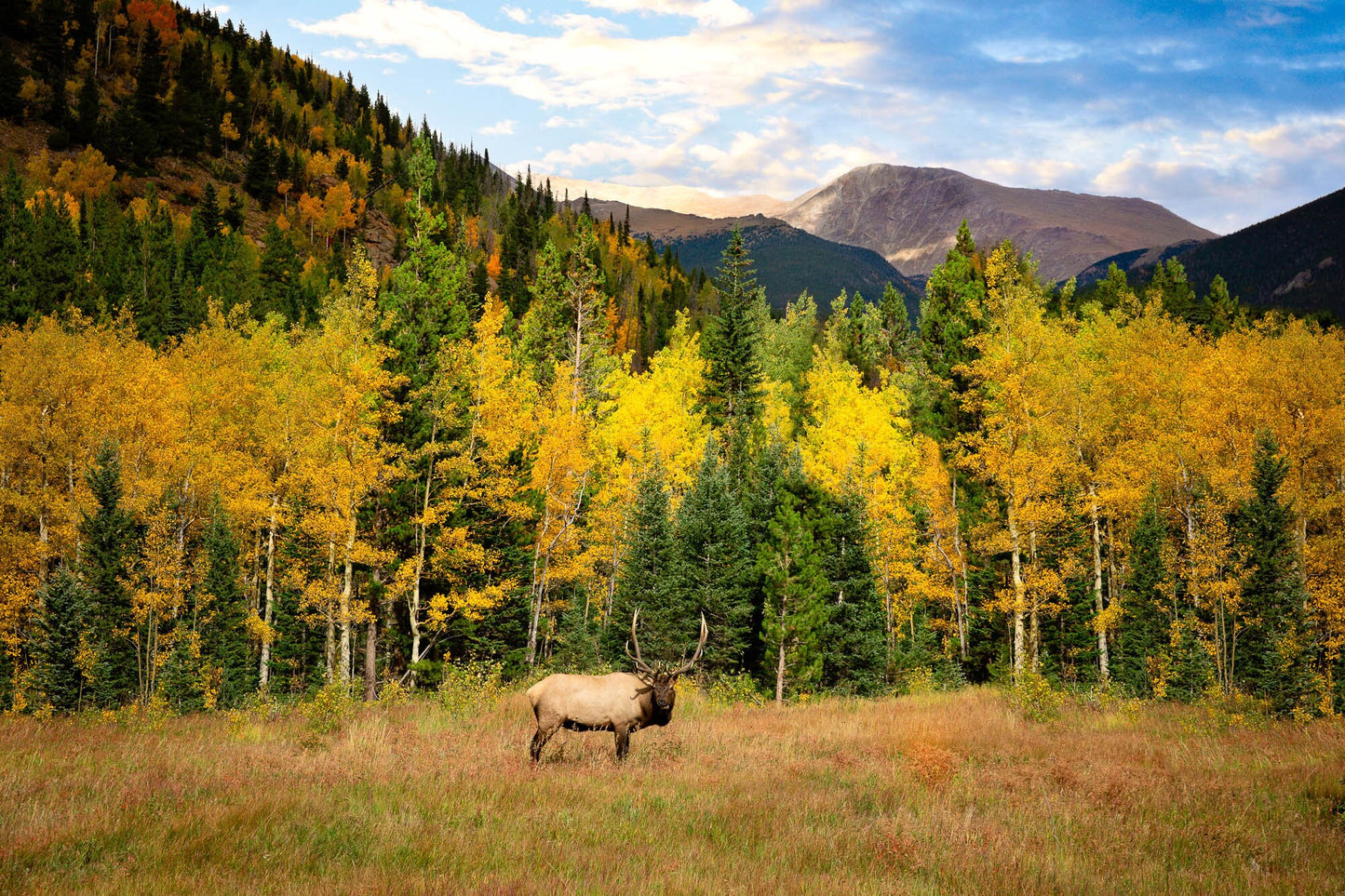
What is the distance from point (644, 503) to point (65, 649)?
70.6ft

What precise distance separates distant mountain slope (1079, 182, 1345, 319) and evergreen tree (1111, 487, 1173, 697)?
140 meters

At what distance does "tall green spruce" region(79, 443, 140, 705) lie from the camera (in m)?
28.7

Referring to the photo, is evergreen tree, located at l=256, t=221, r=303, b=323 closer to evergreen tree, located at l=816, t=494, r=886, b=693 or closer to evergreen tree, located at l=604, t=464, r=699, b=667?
evergreen tree, located at l=604, t=464, r=699, b=667

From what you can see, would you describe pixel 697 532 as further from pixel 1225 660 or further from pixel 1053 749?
pixel 1225 660

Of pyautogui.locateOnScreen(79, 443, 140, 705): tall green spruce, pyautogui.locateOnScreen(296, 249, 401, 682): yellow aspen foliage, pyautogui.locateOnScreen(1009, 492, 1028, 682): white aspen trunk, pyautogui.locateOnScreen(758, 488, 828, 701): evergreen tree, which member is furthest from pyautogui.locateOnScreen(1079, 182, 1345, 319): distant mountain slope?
pyautogui.locateOnScreen(79, 443, 140, 705): tall green spruce

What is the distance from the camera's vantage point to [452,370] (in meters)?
26.7

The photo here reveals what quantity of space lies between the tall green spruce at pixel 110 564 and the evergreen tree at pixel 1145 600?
40.0 m

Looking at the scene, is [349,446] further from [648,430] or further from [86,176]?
[86,176]

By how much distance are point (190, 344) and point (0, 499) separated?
10.2 meters

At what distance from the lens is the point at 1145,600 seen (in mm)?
32188

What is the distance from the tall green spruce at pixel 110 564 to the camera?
28672mm

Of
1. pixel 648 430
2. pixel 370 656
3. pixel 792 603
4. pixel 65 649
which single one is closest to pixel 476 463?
pixel 370 656

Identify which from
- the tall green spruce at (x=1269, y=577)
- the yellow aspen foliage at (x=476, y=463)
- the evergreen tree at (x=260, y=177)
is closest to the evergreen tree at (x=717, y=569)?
the yellow aspen foliage at (x=476, y=463)

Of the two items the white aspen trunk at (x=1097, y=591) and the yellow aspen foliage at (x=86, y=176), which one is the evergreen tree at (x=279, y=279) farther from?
the white aspen trunk at (x=1097, y=591)
